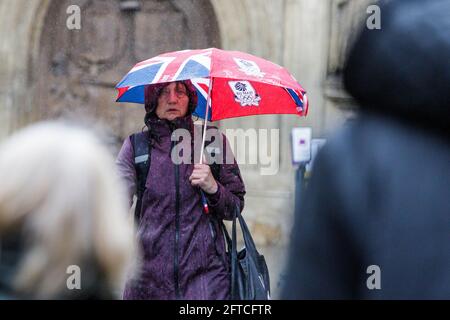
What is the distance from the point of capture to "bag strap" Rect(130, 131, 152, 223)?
3449mm

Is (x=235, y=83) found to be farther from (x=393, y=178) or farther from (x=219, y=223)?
(x=393, y=178)

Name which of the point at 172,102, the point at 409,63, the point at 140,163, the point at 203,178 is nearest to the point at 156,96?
the point at 172,102

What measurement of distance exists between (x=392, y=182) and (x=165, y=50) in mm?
5868

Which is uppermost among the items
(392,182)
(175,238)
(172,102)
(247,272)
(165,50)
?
(165,50)

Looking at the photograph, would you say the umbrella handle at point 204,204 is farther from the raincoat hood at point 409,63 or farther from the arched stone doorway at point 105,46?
the arched stone doorway at point 105,46

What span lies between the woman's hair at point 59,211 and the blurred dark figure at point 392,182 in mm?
448

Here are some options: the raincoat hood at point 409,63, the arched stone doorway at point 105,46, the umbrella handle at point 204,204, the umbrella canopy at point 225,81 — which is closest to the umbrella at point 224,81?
the umbrella canopy at point 225,81

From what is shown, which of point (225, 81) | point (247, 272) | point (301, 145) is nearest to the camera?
point (247, 272)

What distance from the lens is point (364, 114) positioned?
1757mm

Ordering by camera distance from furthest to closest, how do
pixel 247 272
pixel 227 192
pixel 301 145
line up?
pixel 301 145
pixel 227 192
pixel 247 272

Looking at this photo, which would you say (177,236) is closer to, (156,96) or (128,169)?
(128,169)

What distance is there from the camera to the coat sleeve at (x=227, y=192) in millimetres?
3434

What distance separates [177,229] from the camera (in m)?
3.39
